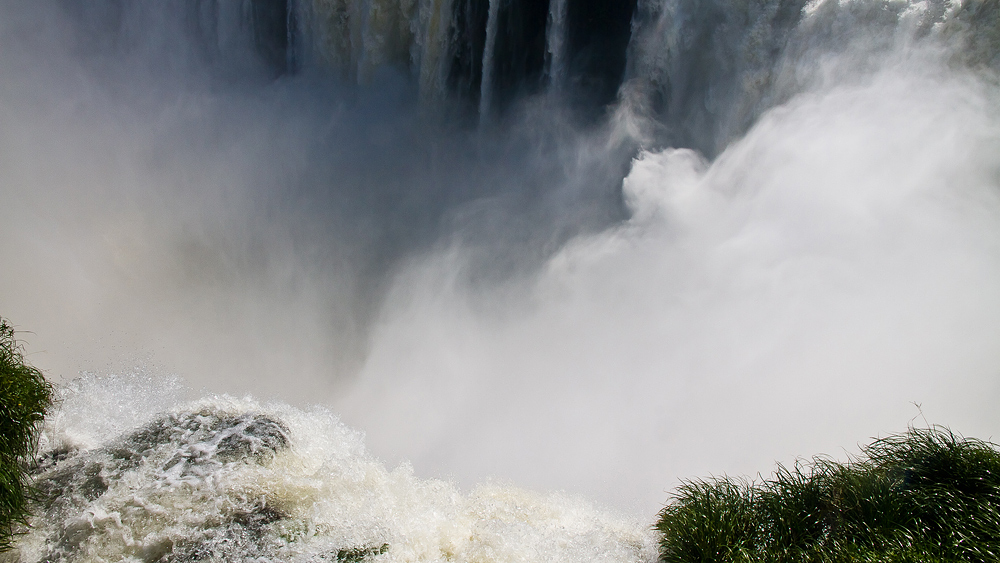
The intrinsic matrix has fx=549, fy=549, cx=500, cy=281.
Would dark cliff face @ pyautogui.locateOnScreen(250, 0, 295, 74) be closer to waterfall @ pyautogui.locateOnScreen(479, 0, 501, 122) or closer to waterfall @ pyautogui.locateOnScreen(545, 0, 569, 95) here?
waterfall @ pyautogui.locateOnScreen(479, 0, 501, 122)

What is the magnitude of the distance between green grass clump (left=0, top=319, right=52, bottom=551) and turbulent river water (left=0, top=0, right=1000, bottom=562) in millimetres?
212

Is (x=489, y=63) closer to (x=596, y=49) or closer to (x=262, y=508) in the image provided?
(x=596, y=49)

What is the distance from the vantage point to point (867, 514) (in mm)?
4492

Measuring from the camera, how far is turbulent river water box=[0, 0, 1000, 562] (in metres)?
5.95

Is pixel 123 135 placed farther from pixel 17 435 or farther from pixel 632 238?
pixel 632 238

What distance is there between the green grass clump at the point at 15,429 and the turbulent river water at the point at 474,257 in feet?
0.70

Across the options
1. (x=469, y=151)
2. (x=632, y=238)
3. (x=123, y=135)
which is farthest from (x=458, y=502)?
(x=123, y=135)

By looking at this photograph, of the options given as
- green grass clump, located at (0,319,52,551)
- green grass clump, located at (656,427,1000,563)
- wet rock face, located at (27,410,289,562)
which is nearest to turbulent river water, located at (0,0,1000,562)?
wet rock face, located at (27,410,289,562)

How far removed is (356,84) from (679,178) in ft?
31.8

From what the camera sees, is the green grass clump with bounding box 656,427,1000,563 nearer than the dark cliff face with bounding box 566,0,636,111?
Yes

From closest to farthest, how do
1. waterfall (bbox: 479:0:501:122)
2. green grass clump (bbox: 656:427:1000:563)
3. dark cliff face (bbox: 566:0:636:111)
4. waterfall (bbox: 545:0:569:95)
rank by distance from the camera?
green grass clump (bbox: 656:427:1000:563)
dark cliff face (bbox: 566:0:636:111)
waterfall (bbox: 545:0:569:95)
waterfall (bbox: 479:0:501:122)

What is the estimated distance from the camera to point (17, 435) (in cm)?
524

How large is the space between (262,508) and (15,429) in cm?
254

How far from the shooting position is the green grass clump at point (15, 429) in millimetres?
4598
